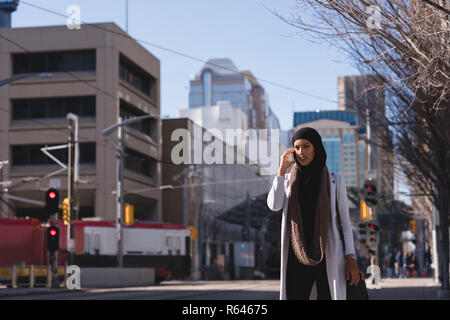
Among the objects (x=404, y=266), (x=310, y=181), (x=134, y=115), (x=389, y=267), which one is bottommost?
(x=389, y=267)

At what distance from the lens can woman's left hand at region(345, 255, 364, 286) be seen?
4918 mm

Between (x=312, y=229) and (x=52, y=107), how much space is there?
55.8m

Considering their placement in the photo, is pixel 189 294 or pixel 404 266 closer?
pixel 189 294

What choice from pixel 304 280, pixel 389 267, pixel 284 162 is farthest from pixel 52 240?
pixel 389 267

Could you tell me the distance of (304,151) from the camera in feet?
16.4

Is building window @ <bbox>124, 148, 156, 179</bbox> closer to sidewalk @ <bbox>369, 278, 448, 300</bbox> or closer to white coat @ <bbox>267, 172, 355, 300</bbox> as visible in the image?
sidewalk @ <bbox>369, 278, 448, 300</bbox>

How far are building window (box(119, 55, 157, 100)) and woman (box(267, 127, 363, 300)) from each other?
187ft

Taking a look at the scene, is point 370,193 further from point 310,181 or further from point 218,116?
point 218,116

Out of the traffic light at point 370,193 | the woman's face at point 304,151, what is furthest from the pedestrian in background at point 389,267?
the woman's face at point 304,151

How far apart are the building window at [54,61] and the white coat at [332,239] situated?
2194 inches

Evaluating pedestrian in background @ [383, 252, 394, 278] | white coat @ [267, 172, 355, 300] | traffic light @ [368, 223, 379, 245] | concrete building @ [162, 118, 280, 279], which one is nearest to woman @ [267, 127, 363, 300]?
white coat @ [267, 172, 355, 300]
